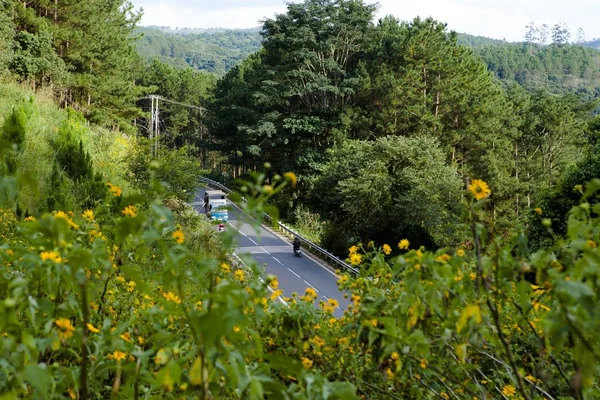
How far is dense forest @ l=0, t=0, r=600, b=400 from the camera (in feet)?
5.04

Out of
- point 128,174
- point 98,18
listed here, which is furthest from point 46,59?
point 128,174

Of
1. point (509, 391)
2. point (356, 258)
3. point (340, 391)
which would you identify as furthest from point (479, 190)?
point (509, 391)

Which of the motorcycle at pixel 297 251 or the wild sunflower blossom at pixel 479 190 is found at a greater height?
the wild sunflower blossom at pixel 479 190

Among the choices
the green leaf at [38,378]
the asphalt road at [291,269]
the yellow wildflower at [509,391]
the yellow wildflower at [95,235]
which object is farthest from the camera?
the asphalt road at [291,269]

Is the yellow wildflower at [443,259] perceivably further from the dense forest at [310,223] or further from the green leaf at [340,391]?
the green leaf at [340,391]

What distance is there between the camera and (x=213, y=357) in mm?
1349

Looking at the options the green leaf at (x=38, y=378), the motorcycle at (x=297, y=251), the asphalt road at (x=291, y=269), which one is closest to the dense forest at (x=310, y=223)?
the green leaf at (x=38, y=378)

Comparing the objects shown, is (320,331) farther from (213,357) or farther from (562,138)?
(562,138)

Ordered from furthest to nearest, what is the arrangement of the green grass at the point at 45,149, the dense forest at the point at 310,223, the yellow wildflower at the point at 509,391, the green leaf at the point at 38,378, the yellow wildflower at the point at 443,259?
the green grass at the point at 45,149 → the yellow wildflower at the point at 509,391 → the yellow wildflower at the point at 443,259 → the dense forest at the point at 310,223 → the green leaf at the point at 38,378

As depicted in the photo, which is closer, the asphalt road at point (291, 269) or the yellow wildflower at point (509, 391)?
the yellow wildflower at point (509, 391)

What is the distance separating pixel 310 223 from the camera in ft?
93.0

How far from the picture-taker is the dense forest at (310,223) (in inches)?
60.5

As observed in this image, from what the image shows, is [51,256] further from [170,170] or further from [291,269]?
[291,269]

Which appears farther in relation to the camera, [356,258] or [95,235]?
[95,235]
